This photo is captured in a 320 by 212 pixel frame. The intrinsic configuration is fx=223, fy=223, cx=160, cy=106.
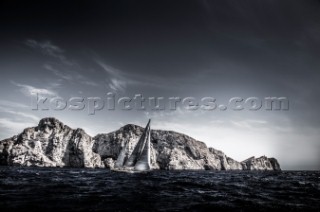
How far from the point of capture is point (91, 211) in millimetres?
11641

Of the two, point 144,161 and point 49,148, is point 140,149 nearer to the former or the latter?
point 144,161

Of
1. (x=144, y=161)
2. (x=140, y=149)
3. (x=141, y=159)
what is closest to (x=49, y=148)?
(x=140, y=149)

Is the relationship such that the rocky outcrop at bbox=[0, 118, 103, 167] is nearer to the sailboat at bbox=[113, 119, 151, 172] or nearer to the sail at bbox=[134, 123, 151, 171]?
the sailboat at bbox=[113, 119, 151, 172]

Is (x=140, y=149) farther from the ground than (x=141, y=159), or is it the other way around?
(x=140, y=149)

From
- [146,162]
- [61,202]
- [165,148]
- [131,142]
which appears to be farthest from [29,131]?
[61,202]

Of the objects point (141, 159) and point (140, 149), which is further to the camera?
point (140, 149)

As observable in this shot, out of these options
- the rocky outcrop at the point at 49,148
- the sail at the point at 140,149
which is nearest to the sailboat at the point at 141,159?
the sail at the point at 140,149

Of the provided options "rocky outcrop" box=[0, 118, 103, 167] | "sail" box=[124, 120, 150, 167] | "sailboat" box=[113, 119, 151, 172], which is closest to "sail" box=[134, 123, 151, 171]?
"sailboat" box=[113, 119, 151, 172]

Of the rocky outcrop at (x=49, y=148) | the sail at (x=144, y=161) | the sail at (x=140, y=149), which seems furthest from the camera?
the rocky outcrop at (x=49, y=148)

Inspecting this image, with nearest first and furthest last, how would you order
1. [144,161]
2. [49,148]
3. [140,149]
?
1. [144,161]
2. [140,149]
3. [49,148]

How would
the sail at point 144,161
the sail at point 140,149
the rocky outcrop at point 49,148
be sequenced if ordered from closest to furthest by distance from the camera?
the sail at point 144,161 → the sail at point 140,149 → the rocky outcrop at point 49,148

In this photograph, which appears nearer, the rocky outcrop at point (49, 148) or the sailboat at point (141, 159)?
the sailboat at point (141, 159)

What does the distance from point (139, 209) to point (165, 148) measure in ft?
598

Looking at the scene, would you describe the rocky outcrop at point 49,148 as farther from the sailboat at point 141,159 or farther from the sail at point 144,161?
the sail at point 144,161
